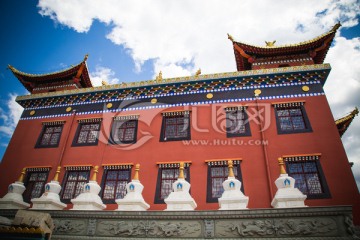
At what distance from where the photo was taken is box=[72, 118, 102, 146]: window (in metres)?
13.9

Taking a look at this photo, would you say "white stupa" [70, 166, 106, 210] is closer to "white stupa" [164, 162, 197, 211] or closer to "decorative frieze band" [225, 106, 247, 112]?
"white stupa" [164, 162, 197, 211]

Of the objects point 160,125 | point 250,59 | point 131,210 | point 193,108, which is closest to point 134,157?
point 160,125

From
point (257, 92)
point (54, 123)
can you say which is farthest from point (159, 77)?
point (54, 123)

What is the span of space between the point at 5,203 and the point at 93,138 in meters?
5.72

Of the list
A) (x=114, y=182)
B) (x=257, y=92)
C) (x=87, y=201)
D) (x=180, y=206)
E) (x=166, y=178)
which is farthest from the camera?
(x=257, y=92)

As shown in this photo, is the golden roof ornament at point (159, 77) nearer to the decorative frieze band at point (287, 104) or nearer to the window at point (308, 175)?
the decorative frieze band at point (287, 104)

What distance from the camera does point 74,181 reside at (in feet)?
41.9

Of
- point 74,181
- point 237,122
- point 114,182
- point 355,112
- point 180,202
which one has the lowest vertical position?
point 180,202

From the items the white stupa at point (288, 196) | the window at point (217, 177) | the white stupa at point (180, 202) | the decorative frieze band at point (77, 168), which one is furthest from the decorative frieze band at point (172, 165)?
the white stupa at point (288, 196)

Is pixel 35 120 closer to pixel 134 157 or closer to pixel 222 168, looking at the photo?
pixel 134 157

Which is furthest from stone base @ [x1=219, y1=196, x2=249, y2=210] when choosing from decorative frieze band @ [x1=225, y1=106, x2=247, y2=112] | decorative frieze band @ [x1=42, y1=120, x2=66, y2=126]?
decorative frieze band @ [x1=42, y1=120, x2=66, y2=126]

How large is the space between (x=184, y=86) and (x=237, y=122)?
3.66 meters

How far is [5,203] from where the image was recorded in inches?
345

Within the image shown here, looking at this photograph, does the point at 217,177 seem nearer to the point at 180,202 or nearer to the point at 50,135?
the point at 180,202
